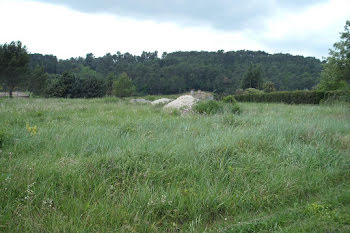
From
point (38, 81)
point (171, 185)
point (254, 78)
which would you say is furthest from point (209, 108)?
point (254, 78)

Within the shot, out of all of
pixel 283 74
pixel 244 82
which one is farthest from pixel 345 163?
pixel 283 74

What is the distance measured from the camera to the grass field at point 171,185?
83.4 inches

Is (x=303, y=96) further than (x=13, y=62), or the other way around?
(x=13, y=62)

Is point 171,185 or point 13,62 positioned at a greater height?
point 13,62

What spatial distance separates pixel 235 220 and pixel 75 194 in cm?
171

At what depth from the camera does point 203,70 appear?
2857 inches

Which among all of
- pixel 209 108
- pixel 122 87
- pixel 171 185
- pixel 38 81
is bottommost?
pixel 171 185

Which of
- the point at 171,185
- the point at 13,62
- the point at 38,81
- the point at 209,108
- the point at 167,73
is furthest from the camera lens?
the point at 167,73

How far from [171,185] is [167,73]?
229ft

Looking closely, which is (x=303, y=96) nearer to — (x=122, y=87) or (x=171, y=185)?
(x=171, y=185)

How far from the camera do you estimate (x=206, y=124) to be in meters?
5.98

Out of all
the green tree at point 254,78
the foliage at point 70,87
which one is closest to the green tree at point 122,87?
the foliage at point 70,87

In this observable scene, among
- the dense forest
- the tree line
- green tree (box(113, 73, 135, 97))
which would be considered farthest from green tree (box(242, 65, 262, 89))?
green tree (box(113, 73, 135, 97))

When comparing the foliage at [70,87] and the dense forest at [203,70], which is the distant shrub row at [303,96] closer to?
the foliage at [70,87]
